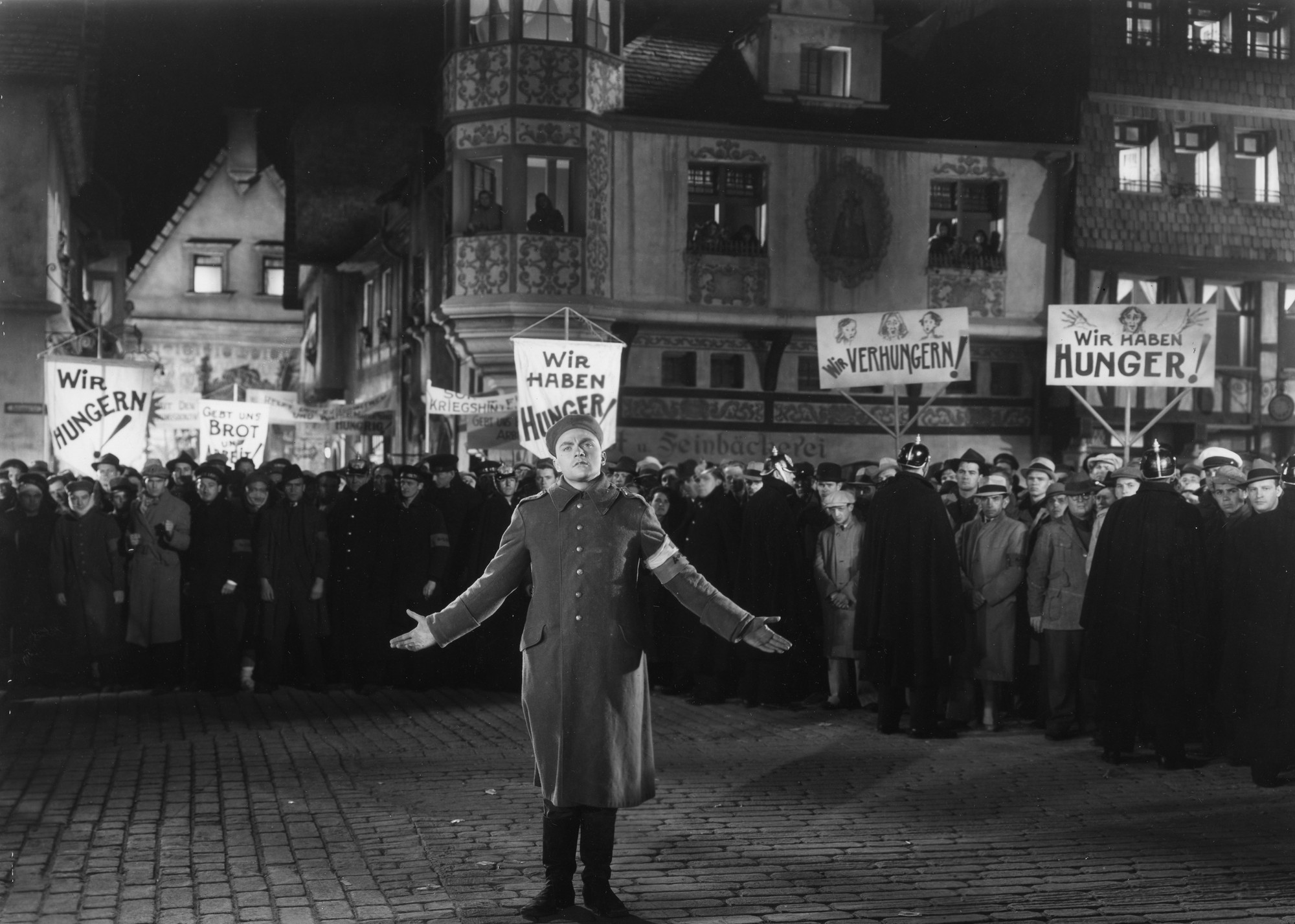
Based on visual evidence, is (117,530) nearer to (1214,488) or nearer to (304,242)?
(1214,488)

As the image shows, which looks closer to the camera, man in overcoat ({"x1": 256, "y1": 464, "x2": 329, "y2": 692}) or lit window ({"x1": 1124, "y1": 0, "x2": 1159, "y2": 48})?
man in overcoat ({"x1": 256, "y1": 464, "x2": 329, "y2": 692})

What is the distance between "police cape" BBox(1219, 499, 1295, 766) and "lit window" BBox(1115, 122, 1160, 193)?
792 inches

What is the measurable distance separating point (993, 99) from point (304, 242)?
66.0ft

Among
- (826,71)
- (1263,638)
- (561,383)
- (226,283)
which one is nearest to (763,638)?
(1263,638)

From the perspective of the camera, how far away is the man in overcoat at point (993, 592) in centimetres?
1245

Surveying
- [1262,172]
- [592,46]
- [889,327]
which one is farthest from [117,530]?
[1262,172]

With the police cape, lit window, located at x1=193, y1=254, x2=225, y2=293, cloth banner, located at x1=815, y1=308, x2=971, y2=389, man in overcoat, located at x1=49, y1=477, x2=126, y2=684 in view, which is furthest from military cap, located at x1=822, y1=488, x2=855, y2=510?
lit window, located at x1=193, y1=254, x2=225, y2=293

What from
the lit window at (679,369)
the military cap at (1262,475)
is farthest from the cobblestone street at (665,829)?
the lit window at (679,369)

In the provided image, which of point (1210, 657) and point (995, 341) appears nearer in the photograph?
point (1210, 657)

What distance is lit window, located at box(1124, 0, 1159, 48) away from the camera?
28.7 metres

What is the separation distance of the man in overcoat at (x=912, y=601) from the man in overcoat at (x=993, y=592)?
1.68ft

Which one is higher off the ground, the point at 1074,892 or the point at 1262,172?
the point at 1262,172

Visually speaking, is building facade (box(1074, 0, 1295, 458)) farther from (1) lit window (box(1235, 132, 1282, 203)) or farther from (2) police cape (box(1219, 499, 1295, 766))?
(2) police cape (box(1219, 499, 1295, 766))

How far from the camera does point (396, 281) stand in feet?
123
